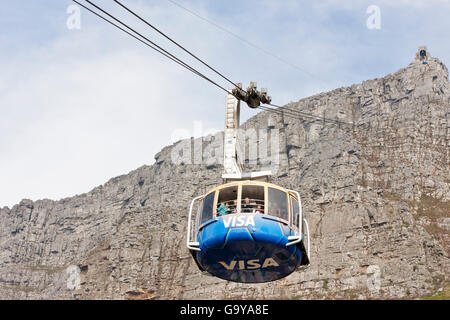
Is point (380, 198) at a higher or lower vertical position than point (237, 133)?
higher

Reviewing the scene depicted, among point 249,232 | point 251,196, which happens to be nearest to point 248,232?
point 249,232

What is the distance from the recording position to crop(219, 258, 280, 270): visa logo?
33.6 meters

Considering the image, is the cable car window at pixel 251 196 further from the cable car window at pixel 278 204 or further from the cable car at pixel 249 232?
the cable car window at pixel 278 204

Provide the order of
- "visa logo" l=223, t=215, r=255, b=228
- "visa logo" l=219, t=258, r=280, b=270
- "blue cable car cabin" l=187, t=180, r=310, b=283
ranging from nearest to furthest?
"visa logo" l=223, t=215, r=255, b=228
"blue cable car cabin" l=187, t=180, r=310, b=283
"visa logo" l=219, t=258, r=280, b=270

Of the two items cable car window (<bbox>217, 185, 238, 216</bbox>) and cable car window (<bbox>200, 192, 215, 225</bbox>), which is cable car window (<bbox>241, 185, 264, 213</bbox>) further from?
cable car window (<bbox>200, 192, 215, 225</bbox>)

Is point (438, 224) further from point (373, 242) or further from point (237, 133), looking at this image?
point (237, 133)

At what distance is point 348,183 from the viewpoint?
196500mm

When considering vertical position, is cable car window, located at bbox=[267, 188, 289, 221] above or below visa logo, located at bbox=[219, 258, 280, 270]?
above

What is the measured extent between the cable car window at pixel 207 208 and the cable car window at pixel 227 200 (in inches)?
16.4

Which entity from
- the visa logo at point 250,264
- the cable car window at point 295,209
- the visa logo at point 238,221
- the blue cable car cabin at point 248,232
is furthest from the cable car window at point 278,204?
the visa logo at point 250,264

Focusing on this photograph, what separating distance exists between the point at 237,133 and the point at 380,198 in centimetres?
15292

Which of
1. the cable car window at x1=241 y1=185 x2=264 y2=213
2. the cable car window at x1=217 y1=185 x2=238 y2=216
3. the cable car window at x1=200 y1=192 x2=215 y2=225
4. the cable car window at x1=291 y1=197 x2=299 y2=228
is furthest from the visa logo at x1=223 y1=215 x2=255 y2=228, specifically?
the cable car window at x1=291 y1=197 x2=299 y2=228

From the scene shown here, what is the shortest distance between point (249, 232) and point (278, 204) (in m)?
2.74
